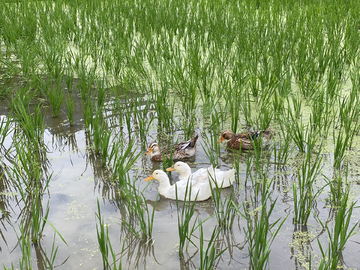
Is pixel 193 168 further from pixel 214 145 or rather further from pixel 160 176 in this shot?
pixel 160 176

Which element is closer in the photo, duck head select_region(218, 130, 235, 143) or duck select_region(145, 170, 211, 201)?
duck select_region(145, 170, 211, 201)

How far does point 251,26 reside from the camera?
5879mm

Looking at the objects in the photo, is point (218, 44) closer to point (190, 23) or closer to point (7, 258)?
point (190, 23)

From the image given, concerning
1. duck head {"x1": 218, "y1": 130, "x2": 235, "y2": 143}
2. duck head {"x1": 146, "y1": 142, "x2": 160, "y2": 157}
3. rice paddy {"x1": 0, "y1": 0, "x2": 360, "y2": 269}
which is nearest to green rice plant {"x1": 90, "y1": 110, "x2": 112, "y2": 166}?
rice paddy {"x1": 0, "y1": 0, "x2": 360, "y2": 269}

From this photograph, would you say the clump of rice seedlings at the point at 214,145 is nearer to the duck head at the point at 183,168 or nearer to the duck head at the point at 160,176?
the duck head at the point at 183,168

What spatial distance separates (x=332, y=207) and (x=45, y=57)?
12.3 feet

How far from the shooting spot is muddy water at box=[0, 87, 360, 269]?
198 cm

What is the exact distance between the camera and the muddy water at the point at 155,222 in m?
1.98

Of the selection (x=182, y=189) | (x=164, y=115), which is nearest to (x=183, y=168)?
(x=182, y=189)

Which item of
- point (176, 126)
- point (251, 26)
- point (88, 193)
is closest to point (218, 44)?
point (251, 26)

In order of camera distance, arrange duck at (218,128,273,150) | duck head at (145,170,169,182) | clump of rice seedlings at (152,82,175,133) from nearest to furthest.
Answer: duck head at (145,170,169,182) → duck at (218,128,273,150) → clump of rice seedlings at (152,82,175,133)

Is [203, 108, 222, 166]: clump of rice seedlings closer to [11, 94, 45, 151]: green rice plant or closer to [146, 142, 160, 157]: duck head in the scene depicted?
[146, 142, 160, 157]: duck head

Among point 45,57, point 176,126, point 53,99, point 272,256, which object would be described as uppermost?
point 45,57

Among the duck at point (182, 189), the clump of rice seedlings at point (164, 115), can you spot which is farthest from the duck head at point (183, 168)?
the clump of rice seedlings at point (164, 115)
